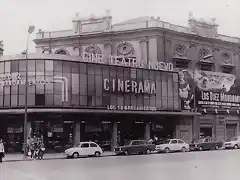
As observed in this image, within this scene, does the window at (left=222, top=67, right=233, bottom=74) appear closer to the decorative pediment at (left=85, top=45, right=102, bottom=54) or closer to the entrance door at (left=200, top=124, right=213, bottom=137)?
the entrance door at (left=200, top=124, right=213, bottom=137)

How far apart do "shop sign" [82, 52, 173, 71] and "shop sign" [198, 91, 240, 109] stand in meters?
6.42

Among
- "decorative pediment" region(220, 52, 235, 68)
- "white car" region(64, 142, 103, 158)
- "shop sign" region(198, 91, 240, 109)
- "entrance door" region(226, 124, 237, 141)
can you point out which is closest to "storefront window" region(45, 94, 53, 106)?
"white car" region(64, 142, 103, 158)

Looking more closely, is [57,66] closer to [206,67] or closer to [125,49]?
[125,49]

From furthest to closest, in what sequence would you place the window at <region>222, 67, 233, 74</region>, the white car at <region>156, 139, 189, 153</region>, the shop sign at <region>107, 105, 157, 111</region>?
the window at <region>222, 67, 233, 74</region>
the shop sign at <region>107, 105, 157, 111</region>
the white car at <region>156, 139, 189, 153</region>

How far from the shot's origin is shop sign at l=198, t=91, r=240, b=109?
5153cm

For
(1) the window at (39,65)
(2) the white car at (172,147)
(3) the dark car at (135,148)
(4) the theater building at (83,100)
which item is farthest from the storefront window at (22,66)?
(2) the white car at (172,147)

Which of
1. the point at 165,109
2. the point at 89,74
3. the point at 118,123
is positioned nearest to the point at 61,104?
the point at 89,74

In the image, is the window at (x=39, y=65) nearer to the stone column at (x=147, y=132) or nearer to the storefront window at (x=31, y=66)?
the storefront window at (x=31, y=66)

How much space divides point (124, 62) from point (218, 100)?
1567 centimetres

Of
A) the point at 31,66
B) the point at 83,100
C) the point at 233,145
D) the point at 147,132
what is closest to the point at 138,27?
the point at 147,132

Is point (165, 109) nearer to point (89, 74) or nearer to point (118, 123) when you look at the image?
point (118, 123)

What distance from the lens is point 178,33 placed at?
171ft

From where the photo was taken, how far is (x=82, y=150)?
33250mm

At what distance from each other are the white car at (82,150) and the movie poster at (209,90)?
59.4 feet
